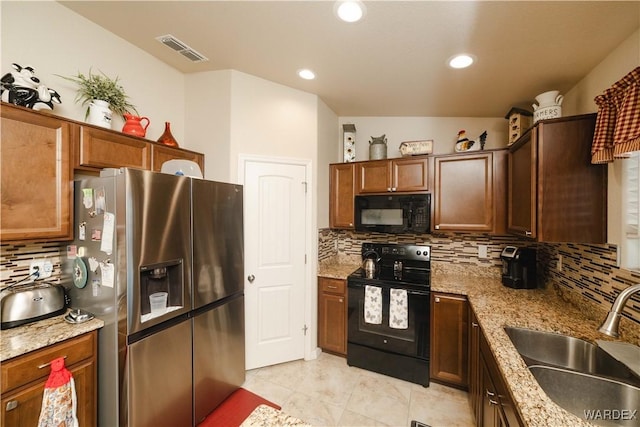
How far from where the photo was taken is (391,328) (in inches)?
91.9

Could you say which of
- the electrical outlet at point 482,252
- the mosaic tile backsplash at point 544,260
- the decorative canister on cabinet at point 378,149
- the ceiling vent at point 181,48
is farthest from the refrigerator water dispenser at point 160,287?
the electrical outlet at point 482,252

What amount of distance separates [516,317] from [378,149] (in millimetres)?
1981

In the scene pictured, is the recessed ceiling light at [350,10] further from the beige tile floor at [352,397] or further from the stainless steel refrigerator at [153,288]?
the beige tile floor at [352,397]

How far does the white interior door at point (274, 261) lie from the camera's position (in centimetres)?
238

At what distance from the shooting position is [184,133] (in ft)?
8.11

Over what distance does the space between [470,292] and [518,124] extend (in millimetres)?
1545

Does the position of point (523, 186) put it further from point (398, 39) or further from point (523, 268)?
point (398, 39)

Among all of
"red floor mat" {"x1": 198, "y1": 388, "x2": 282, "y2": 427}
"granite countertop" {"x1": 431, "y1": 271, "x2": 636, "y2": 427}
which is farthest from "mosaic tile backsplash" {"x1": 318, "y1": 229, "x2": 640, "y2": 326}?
"red floor mat" {"x1": 198, "y1": 388, "x2": 282, "y2": 427}

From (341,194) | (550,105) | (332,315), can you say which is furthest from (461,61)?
(332,315)

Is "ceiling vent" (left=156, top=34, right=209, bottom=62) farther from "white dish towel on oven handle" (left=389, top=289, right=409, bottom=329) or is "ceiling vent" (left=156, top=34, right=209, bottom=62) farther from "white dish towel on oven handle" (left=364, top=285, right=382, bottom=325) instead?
"white dish towel on oven handle" (left=389, top=289, right=409, bottom=329)

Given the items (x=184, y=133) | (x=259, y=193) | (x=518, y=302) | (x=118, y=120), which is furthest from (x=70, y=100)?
(x=518, y=302)

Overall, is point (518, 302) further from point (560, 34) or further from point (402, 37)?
point (402, 37)

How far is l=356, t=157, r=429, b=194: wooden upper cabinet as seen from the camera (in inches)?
102

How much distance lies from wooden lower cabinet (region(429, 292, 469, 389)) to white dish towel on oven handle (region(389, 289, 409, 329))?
0.73 ft
